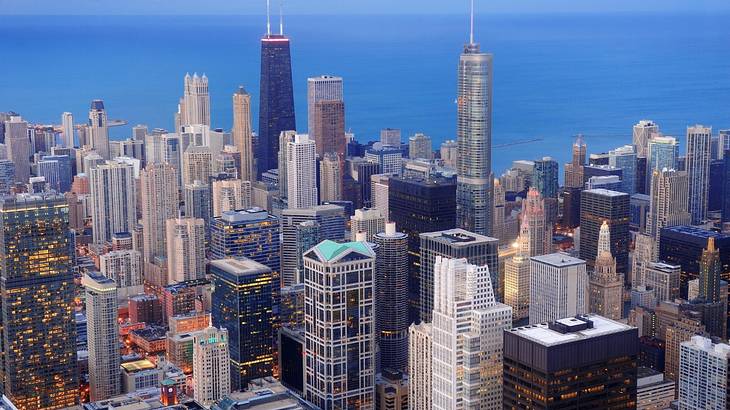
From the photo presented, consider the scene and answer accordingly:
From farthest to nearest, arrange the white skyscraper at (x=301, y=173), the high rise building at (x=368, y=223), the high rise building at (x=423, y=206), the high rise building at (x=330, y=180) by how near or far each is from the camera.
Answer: the high rise building at (x=330, y=180), the white skyscraper at (x=301, y=173), the high rise building at (x=368, y=223), the high rise building at (x=423, y=206)

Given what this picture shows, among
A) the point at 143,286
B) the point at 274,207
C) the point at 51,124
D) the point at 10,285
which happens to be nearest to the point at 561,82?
the point at 274,207

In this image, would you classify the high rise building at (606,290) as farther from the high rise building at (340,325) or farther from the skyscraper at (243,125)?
the skyscraper at (243,125)

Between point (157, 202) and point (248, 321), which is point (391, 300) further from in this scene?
point (157, 202)

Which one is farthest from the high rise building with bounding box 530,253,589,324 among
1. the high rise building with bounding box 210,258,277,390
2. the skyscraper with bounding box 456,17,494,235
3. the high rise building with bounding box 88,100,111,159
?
the high rise building with bounding box 88,100,111,159

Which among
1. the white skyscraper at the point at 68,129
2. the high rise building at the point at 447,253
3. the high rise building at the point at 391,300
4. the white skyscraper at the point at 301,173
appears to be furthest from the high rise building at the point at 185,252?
the white skyscraper at the point at 68,129

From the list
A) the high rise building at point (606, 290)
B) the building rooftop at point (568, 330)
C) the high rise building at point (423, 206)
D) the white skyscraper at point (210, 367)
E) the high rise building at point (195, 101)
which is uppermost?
the high rise building at point (195, 101)
